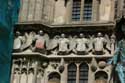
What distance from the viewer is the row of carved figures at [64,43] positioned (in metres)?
21.6

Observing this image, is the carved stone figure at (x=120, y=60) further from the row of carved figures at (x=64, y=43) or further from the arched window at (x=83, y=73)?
the arched window at (x=83, y=73)

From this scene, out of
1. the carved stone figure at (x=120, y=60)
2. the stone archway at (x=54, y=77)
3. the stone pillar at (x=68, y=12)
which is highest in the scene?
the stone pillar at (x=68, y=12)

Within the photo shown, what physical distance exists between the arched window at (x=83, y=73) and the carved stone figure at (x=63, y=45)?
77 centimetres

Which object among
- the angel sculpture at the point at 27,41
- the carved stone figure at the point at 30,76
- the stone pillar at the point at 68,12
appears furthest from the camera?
the stone pillar at the point at 68,12

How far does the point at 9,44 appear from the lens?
22.0m

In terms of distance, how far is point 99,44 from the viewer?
21.6 metres

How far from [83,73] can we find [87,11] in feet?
8.43

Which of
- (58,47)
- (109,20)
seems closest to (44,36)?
(58,47)

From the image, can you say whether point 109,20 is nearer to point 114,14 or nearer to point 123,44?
point 114,14

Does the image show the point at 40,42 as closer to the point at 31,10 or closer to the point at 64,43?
the point at 64,43

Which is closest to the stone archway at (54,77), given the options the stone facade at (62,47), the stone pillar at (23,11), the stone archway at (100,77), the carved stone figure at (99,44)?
the stone facade at (62,47)

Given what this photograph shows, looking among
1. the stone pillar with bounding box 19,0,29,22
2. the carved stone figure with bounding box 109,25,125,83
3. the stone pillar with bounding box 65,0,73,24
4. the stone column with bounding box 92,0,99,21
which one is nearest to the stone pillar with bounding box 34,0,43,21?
the stone pillar with bounding box 19,0,29,22

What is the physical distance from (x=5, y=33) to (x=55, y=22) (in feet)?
6.43

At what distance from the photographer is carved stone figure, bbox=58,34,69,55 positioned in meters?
21.8
